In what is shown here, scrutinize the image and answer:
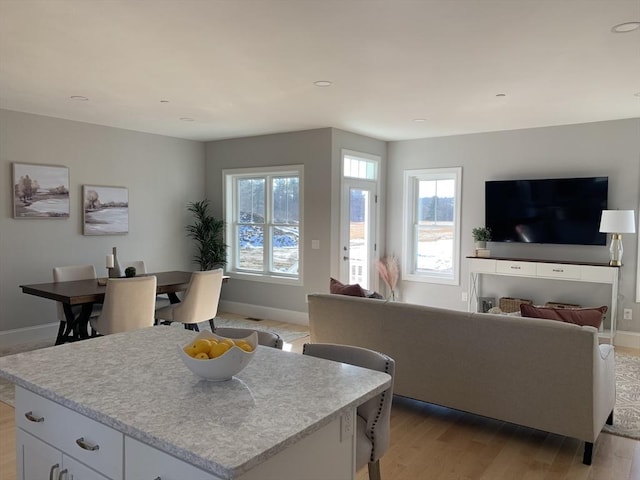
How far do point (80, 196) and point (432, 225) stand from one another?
4.67m

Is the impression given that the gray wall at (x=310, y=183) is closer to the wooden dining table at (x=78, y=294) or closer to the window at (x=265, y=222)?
the window at (x=265, y=222)

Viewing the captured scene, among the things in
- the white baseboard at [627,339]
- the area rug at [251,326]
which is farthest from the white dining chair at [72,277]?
the white baseboard at [627,339]

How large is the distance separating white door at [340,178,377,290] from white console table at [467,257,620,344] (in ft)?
4.62

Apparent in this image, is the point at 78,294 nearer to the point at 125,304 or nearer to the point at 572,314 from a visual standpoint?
the point at 125,304

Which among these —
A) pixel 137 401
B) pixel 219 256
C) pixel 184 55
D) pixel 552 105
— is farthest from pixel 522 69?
pixel 219 256

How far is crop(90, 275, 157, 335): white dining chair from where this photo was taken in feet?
14.0

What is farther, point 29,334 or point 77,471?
point 29,334

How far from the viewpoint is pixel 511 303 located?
5.99 metres

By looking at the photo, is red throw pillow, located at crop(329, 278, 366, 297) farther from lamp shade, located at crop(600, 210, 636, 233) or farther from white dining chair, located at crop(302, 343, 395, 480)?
lamp shade, located at crop(600, 210, 636, 233)

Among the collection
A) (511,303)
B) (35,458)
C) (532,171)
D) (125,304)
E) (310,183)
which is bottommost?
(511,303)

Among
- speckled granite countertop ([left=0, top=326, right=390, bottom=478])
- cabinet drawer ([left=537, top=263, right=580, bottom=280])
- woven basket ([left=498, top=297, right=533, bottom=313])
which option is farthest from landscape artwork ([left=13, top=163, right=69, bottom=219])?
cabinet drawer ([left=537, top=263, right=580, bottom=280])

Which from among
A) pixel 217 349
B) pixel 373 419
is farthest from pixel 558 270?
pixel 217 349

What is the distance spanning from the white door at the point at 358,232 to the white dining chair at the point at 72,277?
115 inches

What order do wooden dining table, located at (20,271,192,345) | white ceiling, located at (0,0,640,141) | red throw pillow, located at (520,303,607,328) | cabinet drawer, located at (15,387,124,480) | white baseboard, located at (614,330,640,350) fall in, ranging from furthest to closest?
white baseboard, located at (614,330,640,350)
wooden dining table, located at (20,271,192,345)
red throw pillow, located at (520,303,607,328)
white ceiling, located at (0,0,640,141)
cabinet drawer, located at (15,387,124,480)
